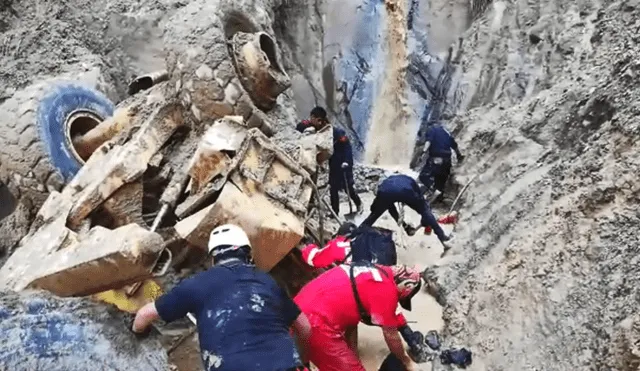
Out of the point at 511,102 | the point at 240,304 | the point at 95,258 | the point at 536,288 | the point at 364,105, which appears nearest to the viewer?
the point at 240,304

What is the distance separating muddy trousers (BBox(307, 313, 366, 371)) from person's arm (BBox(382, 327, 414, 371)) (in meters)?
0.17

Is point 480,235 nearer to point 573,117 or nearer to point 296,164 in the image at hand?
point 573,117

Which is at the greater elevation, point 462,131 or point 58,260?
point 58,260

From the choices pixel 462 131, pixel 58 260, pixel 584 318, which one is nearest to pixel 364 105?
pixel 462 131

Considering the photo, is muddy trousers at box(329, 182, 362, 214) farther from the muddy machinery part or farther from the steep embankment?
the muddy machinery part

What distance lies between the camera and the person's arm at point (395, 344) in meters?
2.94

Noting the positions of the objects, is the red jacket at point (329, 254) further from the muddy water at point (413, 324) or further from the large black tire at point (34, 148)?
the large black tire at point (34, 148)

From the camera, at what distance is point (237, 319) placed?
2303mm

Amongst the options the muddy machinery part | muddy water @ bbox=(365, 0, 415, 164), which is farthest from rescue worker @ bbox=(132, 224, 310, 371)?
muddy water @ bbox=(365, 0, 415, 164)

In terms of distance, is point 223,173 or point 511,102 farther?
point 511,102

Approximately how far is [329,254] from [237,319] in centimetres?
161

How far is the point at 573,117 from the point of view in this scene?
14.1 ft

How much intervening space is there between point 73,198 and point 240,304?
2.33 m

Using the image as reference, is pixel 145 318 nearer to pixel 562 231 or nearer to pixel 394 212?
pixel 562 231
